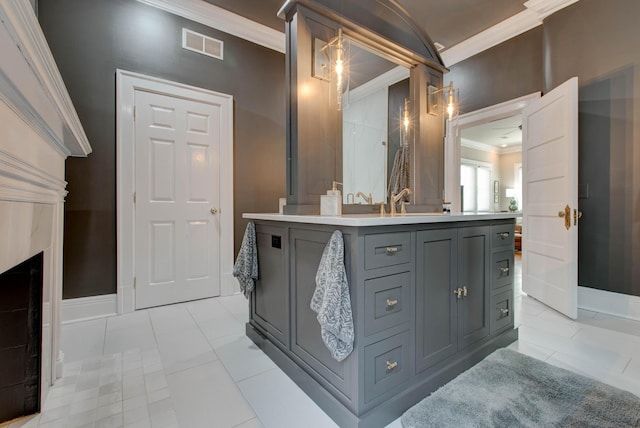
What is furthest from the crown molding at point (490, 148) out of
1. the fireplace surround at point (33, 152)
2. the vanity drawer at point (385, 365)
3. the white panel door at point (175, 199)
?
the fireplace surround at point (33, 152)

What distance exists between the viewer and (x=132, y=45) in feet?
8.68

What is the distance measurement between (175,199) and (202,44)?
167 cm


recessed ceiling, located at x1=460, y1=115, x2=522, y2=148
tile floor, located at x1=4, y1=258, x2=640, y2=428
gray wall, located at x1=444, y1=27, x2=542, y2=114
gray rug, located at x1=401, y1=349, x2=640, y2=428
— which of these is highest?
recessed ceiling, located at x1=460, y1=115, x2=522, y2=148

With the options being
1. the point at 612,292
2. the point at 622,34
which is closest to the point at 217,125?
the point at 622,34

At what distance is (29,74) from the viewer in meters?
0.85

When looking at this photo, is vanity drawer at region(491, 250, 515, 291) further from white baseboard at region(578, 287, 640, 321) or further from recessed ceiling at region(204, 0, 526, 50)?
recessed ceiling at region(204, 0, 526, 50)

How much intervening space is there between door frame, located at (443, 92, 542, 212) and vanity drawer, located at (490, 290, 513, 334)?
1.72m

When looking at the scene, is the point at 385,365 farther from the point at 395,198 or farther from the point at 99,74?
the point at 99,74

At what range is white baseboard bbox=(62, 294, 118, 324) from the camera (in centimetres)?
239

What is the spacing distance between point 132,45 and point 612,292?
16.4ft

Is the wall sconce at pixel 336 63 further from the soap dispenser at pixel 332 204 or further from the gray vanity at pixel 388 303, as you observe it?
the gray vanity at pixel 388 303

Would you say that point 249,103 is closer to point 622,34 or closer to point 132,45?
point 132,45

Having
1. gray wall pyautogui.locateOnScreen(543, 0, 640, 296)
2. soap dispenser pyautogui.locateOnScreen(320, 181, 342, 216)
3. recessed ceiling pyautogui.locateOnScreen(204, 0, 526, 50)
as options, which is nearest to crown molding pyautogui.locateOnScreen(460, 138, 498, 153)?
recessed ceiling pyautogui.locateOnScreen(204, 0, 526, 50)

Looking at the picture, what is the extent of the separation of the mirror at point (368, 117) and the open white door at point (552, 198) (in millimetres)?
1468
